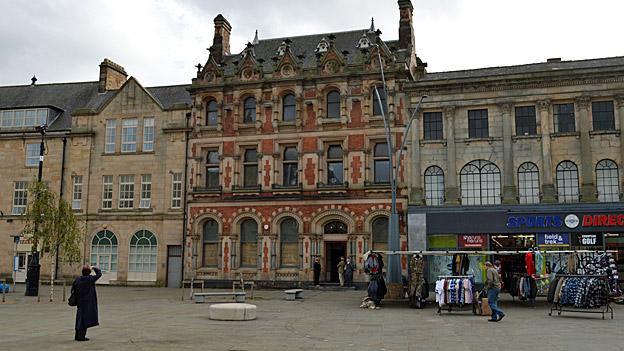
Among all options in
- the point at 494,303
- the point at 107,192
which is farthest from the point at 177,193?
the point at 494,303

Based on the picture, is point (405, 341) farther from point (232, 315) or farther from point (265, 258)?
point (265, 258)

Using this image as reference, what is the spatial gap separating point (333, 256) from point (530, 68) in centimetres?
1456

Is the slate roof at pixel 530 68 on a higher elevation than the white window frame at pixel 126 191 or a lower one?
higher

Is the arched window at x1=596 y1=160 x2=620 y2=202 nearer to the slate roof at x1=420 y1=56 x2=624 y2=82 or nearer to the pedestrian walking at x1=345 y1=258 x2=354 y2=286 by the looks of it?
the slate roof at x1=420 y1=56 x2=624 y2=82

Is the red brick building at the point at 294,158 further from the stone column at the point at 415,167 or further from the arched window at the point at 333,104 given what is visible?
the stone column at the point at 415,167

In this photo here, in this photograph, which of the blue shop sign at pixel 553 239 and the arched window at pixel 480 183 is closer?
the blue shop sign at pixel 553 239

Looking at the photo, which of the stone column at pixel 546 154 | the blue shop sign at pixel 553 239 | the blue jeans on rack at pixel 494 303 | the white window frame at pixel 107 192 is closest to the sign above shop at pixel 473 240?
the blue shop sign at pixel 553 239

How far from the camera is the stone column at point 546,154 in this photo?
103 ft

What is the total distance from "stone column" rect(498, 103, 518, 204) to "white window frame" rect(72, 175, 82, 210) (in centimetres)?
2476

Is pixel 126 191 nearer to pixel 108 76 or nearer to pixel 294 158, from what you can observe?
pixel 108 76

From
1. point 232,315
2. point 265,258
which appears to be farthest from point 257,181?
point 232,315

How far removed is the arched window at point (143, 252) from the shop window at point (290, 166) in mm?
8759

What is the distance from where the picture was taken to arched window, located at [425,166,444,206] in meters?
33.1

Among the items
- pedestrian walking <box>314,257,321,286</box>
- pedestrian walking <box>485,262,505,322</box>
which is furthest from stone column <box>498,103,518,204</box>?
pedestrian walking <box>485,262,505,322</box>
